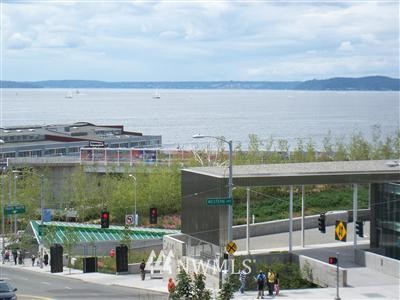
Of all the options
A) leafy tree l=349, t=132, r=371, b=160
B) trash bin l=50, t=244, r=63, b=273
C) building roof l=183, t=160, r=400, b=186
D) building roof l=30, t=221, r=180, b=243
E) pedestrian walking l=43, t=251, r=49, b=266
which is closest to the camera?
building roof l=183, t=160, r=400, b=186

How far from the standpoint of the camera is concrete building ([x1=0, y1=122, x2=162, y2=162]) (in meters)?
114

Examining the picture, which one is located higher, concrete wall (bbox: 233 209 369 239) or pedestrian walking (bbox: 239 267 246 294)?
concrete wall (bbox: 233 209 369 239)

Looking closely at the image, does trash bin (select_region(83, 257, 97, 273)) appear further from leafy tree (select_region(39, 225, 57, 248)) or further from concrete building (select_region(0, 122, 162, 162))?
concrete building (select_region(0, 122, 162, 162))

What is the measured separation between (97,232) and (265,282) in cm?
3153

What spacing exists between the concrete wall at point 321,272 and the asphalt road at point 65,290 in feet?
22.0

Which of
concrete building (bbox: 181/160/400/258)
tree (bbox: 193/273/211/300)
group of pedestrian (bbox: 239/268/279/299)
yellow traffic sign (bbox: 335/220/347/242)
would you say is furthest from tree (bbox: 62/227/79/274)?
tree (bbox: 193/273/211/300)

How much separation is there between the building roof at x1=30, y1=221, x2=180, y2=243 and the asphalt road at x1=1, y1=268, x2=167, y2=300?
42.2ft

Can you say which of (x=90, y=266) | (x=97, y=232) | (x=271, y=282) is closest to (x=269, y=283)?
(x=271, y=282)

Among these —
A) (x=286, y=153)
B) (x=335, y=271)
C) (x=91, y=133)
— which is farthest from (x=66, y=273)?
(x=91, y=133)

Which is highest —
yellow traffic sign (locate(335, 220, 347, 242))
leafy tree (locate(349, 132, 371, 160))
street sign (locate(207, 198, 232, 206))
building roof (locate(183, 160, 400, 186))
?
leafy tree (locate(349, 132, 371, 160))

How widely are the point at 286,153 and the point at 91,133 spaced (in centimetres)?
6433

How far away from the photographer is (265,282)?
37.1 metres

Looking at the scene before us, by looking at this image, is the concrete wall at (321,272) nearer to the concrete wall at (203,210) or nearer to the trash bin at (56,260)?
the concrete wall at (203,210)

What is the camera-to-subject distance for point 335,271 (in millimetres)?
36781
